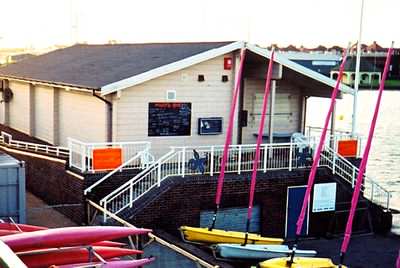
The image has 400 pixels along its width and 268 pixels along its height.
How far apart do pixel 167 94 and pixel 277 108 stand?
4466 mm

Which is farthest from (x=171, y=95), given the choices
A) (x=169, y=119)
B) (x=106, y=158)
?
(x=106, y=158)

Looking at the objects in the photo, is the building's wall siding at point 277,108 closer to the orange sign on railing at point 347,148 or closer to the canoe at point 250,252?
the orange sign on railing at point 347,148

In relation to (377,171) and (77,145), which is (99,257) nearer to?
(77,145)

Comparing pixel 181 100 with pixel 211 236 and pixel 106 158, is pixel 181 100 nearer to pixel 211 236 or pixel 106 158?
pixel 106 158

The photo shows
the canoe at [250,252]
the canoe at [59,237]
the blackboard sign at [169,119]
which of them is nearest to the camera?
the canoe at [59,237]

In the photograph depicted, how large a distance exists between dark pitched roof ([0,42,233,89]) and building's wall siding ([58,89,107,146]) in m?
0.61

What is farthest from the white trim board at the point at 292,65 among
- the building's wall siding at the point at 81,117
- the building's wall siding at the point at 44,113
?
the building's wall siding at the point at 44,113

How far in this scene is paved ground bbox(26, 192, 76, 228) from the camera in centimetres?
1512

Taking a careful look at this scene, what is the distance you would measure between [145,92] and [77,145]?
8.06 ft

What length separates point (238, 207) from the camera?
55.9ft

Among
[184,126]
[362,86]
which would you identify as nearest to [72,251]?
[184,126]

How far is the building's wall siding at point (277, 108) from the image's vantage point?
20.1m

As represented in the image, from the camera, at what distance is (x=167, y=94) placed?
1811 cm

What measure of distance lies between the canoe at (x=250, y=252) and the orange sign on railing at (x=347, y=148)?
5.34 metres
